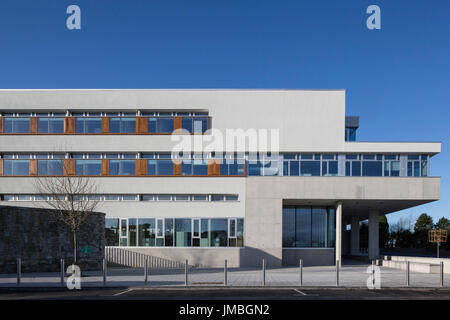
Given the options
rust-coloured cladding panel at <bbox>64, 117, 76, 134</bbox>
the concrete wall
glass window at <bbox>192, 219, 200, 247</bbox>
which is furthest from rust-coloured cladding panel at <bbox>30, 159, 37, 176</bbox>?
the concrete wall

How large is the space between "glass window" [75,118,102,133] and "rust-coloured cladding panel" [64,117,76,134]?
25 cm

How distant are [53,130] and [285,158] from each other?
17776mm

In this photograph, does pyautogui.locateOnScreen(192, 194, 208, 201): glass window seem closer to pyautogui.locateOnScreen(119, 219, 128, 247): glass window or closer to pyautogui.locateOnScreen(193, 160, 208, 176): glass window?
pyautogui.locateOnScreen(193, 160, 208, 176): glass window

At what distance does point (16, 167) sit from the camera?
28.2m

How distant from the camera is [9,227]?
18766 millimetres

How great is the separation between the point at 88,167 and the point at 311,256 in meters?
17.8

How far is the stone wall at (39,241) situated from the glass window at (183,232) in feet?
18.5

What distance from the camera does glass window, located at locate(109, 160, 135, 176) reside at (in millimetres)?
27859

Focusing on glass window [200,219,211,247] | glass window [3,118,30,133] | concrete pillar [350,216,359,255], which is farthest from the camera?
concrete pillar [350,216,359,255]

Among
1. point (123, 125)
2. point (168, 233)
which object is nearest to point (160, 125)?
point (123, 125)

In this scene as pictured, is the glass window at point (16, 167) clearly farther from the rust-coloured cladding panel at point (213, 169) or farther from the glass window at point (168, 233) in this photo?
the rust-coloured cladding panel at point (213, 169)

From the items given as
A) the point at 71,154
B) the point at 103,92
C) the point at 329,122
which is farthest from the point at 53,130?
the point at 329,122

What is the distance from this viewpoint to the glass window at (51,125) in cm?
2853

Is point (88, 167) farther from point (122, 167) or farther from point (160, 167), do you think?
point (160, 167)
